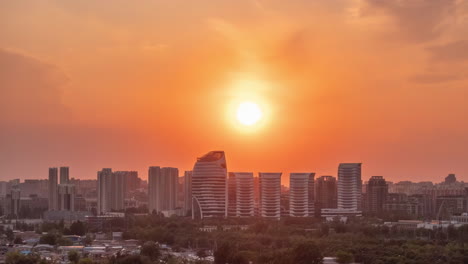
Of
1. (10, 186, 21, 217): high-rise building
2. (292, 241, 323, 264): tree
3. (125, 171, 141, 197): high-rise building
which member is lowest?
(292, 241, 323, 264): tree

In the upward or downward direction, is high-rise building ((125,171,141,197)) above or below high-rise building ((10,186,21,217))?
above

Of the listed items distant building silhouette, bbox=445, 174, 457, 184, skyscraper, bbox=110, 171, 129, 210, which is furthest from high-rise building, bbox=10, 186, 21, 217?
distant building silhouette, bbox=445, 174, 457, 184

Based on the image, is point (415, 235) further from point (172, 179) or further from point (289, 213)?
point (172, 179)

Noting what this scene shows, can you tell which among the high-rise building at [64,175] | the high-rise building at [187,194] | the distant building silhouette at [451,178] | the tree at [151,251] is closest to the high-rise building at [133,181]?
the high-rise building at [64,175]

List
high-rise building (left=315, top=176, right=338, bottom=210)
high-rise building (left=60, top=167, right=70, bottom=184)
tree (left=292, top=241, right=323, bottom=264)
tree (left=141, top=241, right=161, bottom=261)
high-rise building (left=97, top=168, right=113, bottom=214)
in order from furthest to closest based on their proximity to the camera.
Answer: high-rise building (left=60, top=167, right=70, bottom=184) < high-rise building (left=97, top=168, right=113, bottom=214) < high-rise building (left=315, top=176, right=338, bottom=210) < tree (left=141, top=241, right=161, bottom=261) < tree (left=292, top=241, right=323, bottom=264)

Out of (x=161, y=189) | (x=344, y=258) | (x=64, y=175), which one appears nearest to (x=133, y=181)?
(x=64, y=175)

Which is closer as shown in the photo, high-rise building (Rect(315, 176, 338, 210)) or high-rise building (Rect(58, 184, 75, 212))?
high-rise building (Rect(315, 176, 338, 210))

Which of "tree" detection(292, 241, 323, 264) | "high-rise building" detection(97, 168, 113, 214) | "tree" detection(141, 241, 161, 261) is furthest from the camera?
"high-rise building" detection(97, 168, 113, 214)

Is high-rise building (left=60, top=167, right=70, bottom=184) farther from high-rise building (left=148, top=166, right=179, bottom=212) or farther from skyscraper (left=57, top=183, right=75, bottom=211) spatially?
high-rise building (left=148, top=166, right=179, bottom=212)

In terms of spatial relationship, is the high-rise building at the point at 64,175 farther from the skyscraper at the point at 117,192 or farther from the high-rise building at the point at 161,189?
the high-rise building at the point at 161,189
